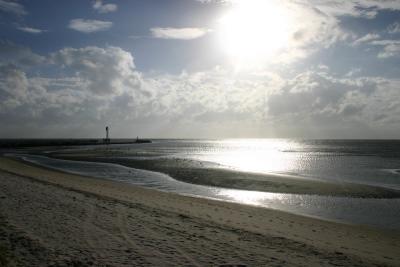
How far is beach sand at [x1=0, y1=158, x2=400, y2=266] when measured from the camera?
9172 millimetres

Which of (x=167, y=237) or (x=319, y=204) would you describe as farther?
(x=319, y=204)

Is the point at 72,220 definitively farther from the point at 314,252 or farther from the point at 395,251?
the point at 395,251

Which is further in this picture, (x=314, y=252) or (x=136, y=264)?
(x=314, y=252)

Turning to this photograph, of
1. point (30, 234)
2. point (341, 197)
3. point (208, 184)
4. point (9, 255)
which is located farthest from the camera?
point (208, 184)

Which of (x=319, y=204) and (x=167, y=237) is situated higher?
(x=167, y=237)

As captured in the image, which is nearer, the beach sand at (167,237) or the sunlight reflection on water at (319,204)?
the beach sand at (167,237)

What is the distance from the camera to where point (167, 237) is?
11164mm

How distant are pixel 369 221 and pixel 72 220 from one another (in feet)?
44.8

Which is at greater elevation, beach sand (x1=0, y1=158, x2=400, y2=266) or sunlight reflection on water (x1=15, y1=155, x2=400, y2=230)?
beach sand (x1=0, y1=158, x2=400, y2=266)

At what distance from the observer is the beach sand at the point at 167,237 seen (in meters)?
9.17

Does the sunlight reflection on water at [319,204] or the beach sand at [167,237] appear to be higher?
the beach sand at [167,237]

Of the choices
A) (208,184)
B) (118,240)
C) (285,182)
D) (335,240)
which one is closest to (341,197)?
(285,182)

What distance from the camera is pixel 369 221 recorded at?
57.4 ft

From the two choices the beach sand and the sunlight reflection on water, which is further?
the sunlight reflection on water
